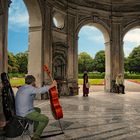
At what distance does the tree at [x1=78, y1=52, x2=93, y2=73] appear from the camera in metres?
84.4

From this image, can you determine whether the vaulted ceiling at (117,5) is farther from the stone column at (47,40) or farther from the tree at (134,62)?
the tree at (134,62)

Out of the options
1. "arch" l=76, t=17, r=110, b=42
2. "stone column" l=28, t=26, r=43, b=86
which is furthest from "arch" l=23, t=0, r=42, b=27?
"arch" l=76, t=17, r=110, b=42

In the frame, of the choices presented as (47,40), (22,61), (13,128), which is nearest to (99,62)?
(22,61)

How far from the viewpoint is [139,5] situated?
2298 centimetres

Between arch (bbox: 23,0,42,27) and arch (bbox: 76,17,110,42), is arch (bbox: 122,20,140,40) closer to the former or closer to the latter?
arch (bbox: 76,17,110,42)

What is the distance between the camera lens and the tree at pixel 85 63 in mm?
84363

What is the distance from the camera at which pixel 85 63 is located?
90312mm

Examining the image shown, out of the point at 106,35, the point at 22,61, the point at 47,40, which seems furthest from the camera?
the point at 22,61

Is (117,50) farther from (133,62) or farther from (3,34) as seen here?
(133,62)

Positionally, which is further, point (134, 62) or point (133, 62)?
point (133, 62)

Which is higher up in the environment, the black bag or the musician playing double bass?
the musician playing double bass

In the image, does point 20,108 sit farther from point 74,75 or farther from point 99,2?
point 99,2

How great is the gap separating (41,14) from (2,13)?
6.09 metres

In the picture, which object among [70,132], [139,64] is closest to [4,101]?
[70,132]
